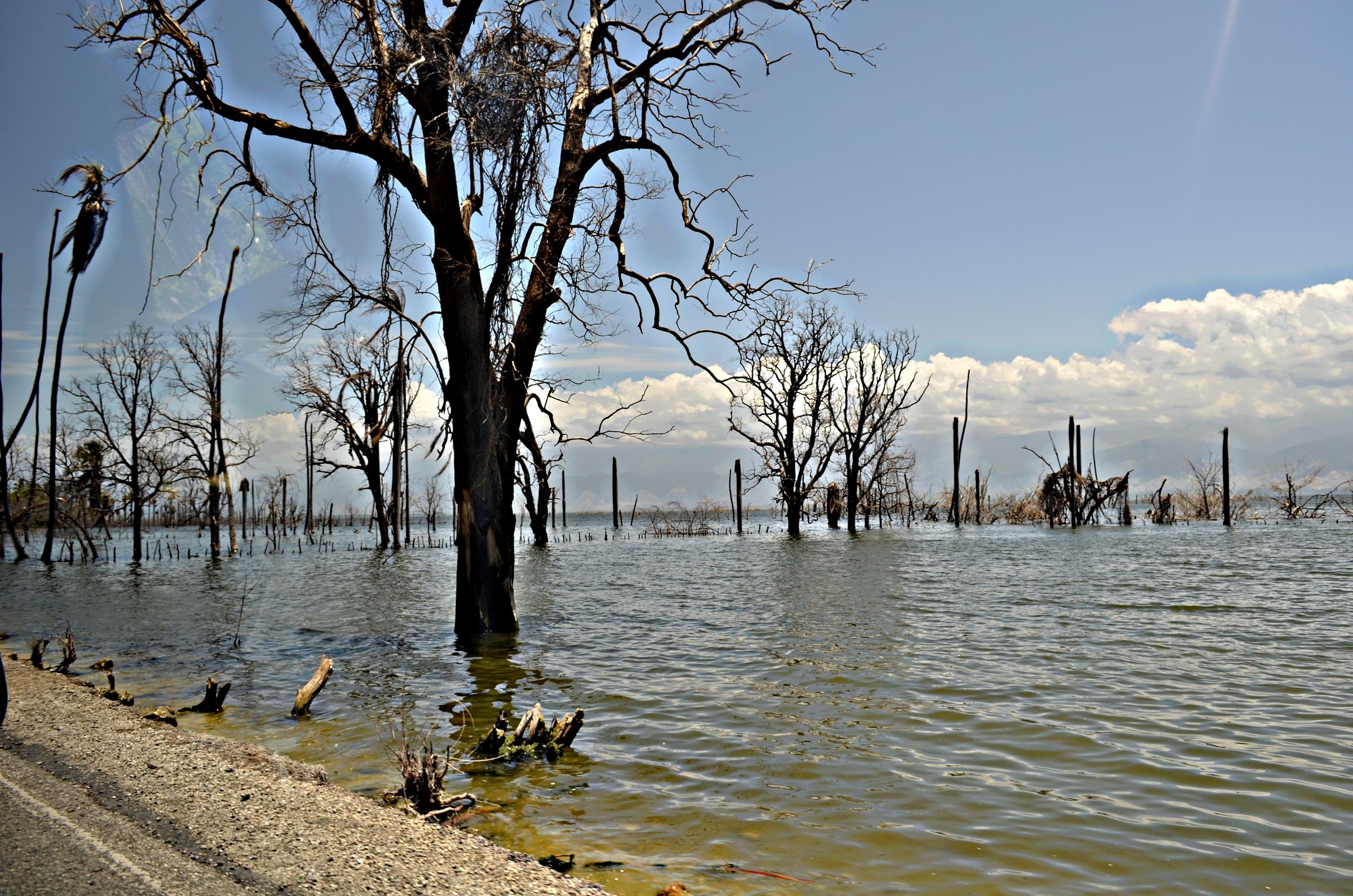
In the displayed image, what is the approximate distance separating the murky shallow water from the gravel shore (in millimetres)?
714

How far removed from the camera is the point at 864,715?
7070 millimetres

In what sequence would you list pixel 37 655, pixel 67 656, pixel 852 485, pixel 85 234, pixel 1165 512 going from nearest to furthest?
pixel 67 656, pixel 37 655, pixel 85 234, pixel 852 485, pixel 1165 512

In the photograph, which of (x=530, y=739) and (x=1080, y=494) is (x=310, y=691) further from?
(x=1080, y=494)

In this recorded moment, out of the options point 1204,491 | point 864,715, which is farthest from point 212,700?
point 1204,491

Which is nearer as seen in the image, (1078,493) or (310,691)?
(310,691)

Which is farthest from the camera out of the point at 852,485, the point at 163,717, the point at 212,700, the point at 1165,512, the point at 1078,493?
the point at 1165,512

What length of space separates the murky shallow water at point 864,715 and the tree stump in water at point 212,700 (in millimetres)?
212

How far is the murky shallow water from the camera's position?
4312 millimetres

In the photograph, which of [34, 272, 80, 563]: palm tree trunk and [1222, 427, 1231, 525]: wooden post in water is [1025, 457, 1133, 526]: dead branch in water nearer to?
[1222, 427, 1231, 525]: wooden post in water

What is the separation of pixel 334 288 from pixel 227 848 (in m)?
8.76

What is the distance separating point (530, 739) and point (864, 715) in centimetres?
292

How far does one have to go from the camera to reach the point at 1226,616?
12.5 meters

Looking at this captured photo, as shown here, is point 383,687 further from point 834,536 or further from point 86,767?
point 834,536

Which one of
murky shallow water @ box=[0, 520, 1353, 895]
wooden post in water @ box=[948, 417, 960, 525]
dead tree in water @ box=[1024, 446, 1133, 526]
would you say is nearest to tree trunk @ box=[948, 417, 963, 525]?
wooden post in water @ box=[948, 417, 960, 525]
